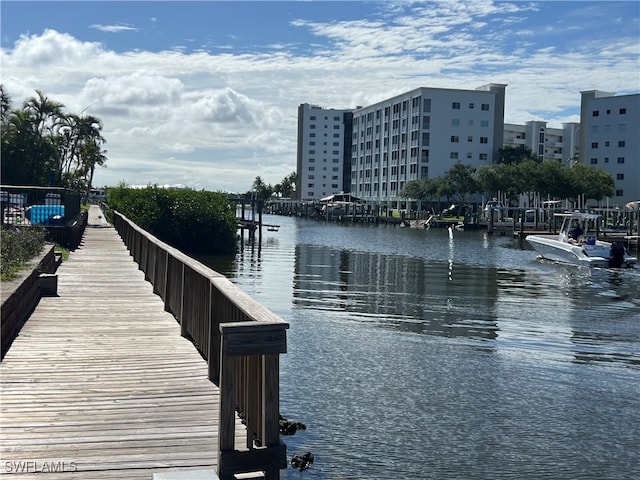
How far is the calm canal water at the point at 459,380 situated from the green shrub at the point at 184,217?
53.3 ft

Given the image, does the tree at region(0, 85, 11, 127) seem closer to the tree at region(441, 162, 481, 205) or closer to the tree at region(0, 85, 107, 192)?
the tree at region(0, 85, 107, 192)

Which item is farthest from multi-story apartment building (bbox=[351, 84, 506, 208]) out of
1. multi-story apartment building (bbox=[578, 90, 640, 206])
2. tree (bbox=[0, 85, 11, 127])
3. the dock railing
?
the dock railing

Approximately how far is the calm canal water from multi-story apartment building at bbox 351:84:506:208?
93.7 meters

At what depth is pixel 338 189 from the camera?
631 ft

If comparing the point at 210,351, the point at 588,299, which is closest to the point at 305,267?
the point at 588,299

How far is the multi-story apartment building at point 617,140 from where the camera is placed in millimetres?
113625

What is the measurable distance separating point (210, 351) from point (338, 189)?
184727mm

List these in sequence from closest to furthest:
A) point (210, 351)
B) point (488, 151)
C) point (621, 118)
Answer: point (210, 351) → point (621, 118) → point (488, 151)

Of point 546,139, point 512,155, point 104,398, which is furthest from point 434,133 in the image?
point 104,398

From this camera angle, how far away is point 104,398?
24.2 ft

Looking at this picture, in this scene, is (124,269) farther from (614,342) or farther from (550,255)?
(550,255)

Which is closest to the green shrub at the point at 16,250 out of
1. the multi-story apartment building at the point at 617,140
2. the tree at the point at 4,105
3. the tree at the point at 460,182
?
the tree at the point at 4,105

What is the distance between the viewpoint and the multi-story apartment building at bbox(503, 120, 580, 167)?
488 ft

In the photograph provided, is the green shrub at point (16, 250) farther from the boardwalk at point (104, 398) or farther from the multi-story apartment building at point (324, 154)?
the multi-story apartment building at point (324, 154)
